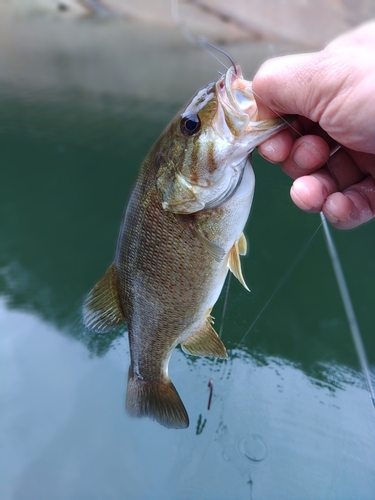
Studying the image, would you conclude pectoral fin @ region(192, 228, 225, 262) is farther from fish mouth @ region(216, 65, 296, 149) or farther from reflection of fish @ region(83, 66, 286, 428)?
fish mouth @ region(216, 65, 296, 149)

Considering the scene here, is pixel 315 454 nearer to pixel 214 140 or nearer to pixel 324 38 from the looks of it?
pixel 214 140

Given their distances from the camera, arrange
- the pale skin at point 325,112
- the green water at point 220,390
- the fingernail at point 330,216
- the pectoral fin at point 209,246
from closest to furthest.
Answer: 1. the pale skin at point 325,112
2. the pectoral fin at point 209,246
3. the fingernail at point 330,216
4. the green water at point 220,390

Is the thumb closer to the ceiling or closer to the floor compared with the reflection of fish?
closer to the ceiling

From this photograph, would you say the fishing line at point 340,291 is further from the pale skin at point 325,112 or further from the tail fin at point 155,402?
the tail fin at point 155,402

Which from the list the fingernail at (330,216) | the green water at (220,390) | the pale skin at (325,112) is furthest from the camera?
the green water at (220,390)

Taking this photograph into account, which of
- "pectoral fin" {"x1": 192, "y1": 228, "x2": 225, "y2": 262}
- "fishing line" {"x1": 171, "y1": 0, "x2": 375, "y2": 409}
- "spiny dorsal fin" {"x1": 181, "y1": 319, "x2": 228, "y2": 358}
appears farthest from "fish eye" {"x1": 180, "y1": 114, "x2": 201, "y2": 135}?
"spiny dorsal fin" {"x1": 181, "y1": 319, "x2": 228, "y2": 358}

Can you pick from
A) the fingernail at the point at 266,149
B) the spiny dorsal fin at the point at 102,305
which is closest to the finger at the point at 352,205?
the fingernail at the point at 266,149

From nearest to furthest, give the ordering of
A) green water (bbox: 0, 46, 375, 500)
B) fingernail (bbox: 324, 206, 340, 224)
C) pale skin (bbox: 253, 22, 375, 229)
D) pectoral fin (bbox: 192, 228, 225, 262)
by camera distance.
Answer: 1. pale skin (bbox: 253, 22, 375, 229)
2. pectoral fin (bbox: 192, 228, 225, 262)
3. fingernail (bbox: 324, 206, 340, 224)
4. green water (bbox: 0, 46, 375, 500)
